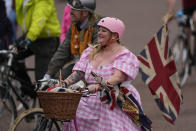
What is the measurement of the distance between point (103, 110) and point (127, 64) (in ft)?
1.52

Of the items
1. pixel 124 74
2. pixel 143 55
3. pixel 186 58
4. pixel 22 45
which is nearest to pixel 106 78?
pixel 124 74

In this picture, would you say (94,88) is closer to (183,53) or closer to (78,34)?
(78,34)

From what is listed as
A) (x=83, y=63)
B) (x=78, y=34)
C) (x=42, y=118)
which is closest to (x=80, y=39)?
(x=78, y=34)

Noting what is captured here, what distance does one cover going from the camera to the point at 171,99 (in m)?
6.43

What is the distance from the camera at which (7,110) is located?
24.1ft

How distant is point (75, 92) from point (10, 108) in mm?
2674

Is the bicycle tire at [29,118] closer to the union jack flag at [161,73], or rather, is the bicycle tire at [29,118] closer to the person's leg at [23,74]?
the union jack flag at [161,73]

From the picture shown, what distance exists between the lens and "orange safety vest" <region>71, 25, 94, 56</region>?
6359 mm

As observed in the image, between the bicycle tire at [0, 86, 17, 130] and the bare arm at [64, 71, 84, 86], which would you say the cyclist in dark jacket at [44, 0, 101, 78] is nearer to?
the bare arm at [64, 71, 84, 86]

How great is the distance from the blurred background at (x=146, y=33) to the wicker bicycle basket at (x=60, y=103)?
9.34 feet

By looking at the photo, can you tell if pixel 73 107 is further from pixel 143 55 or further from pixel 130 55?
pixel 143 55

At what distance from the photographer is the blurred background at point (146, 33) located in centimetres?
820

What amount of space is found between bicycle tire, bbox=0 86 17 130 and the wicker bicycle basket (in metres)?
2.41

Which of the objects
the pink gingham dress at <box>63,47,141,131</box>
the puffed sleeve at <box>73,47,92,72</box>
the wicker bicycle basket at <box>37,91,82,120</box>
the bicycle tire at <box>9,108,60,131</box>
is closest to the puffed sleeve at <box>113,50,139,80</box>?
the pink gingham dress at <box>63,47,141,131</box>
